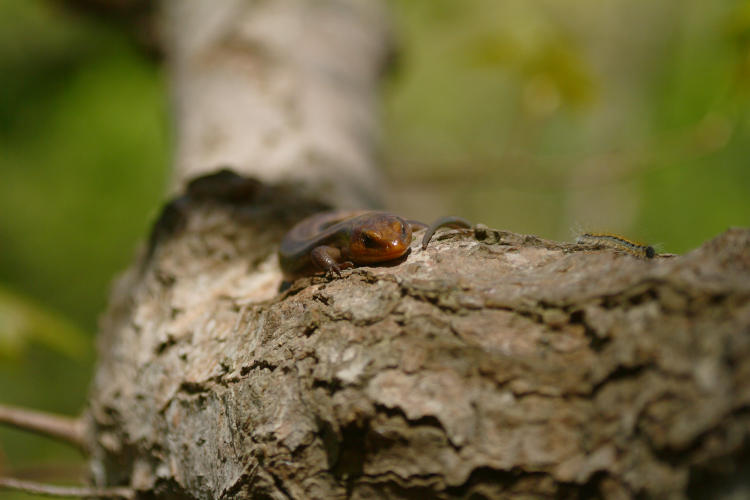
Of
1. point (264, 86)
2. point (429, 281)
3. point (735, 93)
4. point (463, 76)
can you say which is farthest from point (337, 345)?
point (463, 76)

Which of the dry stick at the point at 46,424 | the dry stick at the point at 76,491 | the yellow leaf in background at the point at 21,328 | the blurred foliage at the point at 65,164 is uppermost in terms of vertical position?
the blurred foliage at the point at 65,164

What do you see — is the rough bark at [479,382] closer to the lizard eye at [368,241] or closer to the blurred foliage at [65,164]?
the lizard eye at [368,241]

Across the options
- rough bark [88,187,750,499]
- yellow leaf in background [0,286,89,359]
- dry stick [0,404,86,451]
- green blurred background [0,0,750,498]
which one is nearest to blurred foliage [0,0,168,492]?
green blurred background [0,0,750,498]

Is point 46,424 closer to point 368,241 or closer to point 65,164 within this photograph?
point 368,241

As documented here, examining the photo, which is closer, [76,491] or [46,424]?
[76,491]

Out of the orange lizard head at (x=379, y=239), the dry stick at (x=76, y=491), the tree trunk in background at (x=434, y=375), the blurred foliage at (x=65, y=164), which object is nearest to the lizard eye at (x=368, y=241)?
the orange lizard head at (x=379, y=239)

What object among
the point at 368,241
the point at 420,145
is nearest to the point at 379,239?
the point at 368,241

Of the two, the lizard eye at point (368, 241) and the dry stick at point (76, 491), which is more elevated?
the lizard eye at point (368, 241)
